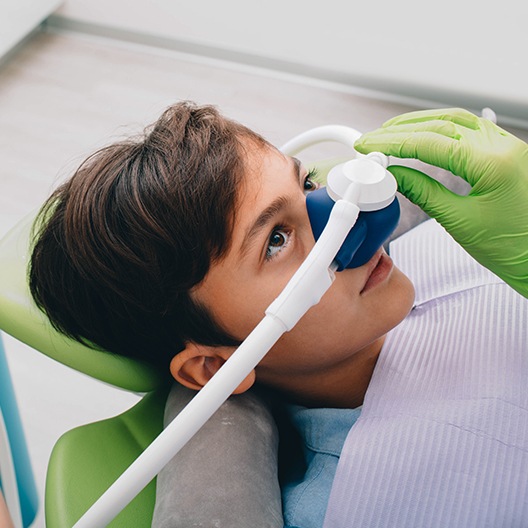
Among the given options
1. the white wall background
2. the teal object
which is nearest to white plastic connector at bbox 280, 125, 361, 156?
the teal object

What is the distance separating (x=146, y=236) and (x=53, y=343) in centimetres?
26

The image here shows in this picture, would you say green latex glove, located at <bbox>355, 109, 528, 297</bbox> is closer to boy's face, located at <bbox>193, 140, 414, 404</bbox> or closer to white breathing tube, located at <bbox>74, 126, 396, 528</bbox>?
boy's face, located at <bbox>193, 140, 414, 404</bbox>

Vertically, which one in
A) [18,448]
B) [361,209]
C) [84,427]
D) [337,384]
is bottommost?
[18,448]

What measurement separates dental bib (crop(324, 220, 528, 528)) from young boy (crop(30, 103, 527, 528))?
5 centimetres

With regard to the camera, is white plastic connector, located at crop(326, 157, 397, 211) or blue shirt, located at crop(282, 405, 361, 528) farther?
blue shirt, located at crop(282, 405, 361, 528)

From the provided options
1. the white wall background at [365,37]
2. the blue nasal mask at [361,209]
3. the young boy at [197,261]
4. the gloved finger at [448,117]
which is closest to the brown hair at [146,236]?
the young boy at [197,261]

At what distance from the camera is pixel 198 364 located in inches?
43.3

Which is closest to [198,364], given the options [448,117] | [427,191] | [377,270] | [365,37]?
[377,270]

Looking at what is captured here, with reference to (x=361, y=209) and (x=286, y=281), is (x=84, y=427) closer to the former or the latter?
(x=286, y=281)

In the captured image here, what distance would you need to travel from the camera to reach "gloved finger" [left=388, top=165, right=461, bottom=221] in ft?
3.54

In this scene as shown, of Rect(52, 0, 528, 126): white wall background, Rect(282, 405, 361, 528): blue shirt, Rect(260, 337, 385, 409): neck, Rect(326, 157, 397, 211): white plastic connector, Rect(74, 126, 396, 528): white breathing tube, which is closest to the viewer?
Rect(74, 126, 396, 528): white breathing tube

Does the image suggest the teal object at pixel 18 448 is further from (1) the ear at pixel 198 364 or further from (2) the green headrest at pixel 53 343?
(1) the ear at pixel 198 364

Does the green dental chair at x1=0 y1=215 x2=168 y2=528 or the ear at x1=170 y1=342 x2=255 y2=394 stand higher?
the ear at x1=170 y1=342 x2=255 y2=394

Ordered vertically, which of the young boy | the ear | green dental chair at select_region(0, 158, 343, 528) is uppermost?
the young boy
